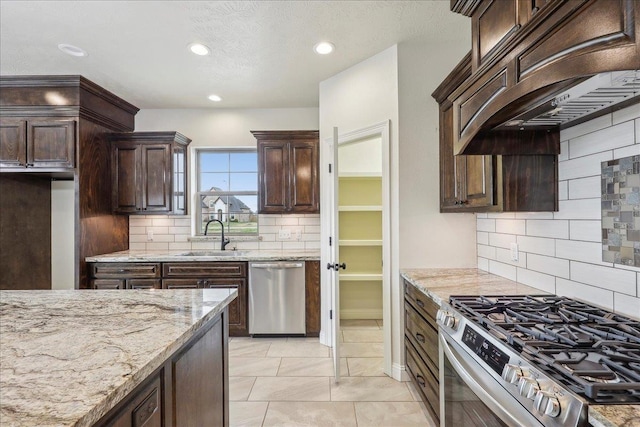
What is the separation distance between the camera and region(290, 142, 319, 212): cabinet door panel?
3789mm

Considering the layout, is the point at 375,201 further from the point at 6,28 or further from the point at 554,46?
the point at 6,28

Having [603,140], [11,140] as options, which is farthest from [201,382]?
[11,140]

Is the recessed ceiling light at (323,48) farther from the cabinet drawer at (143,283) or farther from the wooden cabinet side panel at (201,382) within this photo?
the cabinet drawer at (143,283)

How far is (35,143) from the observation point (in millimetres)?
3332

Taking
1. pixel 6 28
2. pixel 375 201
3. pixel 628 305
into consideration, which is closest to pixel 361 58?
pixel 375 201

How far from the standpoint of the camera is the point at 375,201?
4191mm

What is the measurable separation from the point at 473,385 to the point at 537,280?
106cm

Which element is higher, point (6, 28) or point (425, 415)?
point (6, 28)

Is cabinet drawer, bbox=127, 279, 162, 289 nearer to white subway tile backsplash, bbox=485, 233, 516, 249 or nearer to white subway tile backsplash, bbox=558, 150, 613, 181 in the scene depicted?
white subway tile backsplash, bbox=485, 233, 516, 249

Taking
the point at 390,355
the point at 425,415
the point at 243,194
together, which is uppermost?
the point at 243,194

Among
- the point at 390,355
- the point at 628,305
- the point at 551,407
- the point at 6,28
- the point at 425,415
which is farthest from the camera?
the point at 390,355

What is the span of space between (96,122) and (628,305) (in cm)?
469

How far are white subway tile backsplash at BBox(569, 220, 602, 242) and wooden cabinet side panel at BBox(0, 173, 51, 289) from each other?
4972 mm

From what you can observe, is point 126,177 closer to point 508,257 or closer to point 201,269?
point 201,269
